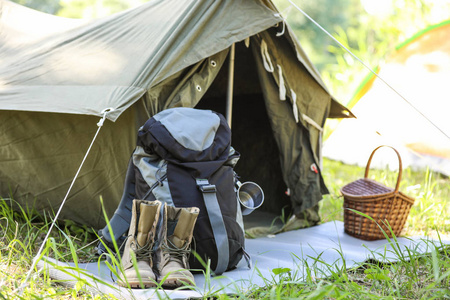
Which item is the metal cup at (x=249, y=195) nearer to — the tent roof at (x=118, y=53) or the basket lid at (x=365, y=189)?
the tent roof at (x=118, y=53)

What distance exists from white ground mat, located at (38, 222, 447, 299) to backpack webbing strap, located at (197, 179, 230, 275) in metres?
0.06

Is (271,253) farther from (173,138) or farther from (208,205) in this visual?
(173,138)

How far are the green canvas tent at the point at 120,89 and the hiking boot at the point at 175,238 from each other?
0.45 meters

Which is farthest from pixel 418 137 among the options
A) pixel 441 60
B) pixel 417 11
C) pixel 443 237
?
pixel 417 11

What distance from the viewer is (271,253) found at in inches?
98.6

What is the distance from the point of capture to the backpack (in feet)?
6.73

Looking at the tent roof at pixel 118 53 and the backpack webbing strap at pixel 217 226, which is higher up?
the tent roof at pixel 118 53

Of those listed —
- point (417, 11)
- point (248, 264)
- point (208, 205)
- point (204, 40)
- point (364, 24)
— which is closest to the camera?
point (208, 205)

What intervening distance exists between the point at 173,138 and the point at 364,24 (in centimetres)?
718

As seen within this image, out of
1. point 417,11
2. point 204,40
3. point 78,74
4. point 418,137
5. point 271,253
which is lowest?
point 271,253

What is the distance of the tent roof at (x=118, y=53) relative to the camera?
7.34 ft

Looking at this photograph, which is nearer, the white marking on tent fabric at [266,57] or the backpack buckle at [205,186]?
the backpack buckle at [205,186]


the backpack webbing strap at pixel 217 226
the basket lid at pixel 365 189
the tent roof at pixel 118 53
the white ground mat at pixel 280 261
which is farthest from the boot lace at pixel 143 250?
the basket lid at pixel 365 189

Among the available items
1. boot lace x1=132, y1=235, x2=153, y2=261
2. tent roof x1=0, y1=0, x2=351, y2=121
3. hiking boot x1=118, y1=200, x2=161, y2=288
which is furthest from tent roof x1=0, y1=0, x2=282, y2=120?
boot lace x1=132, y1=235, x2=153, y2=261
